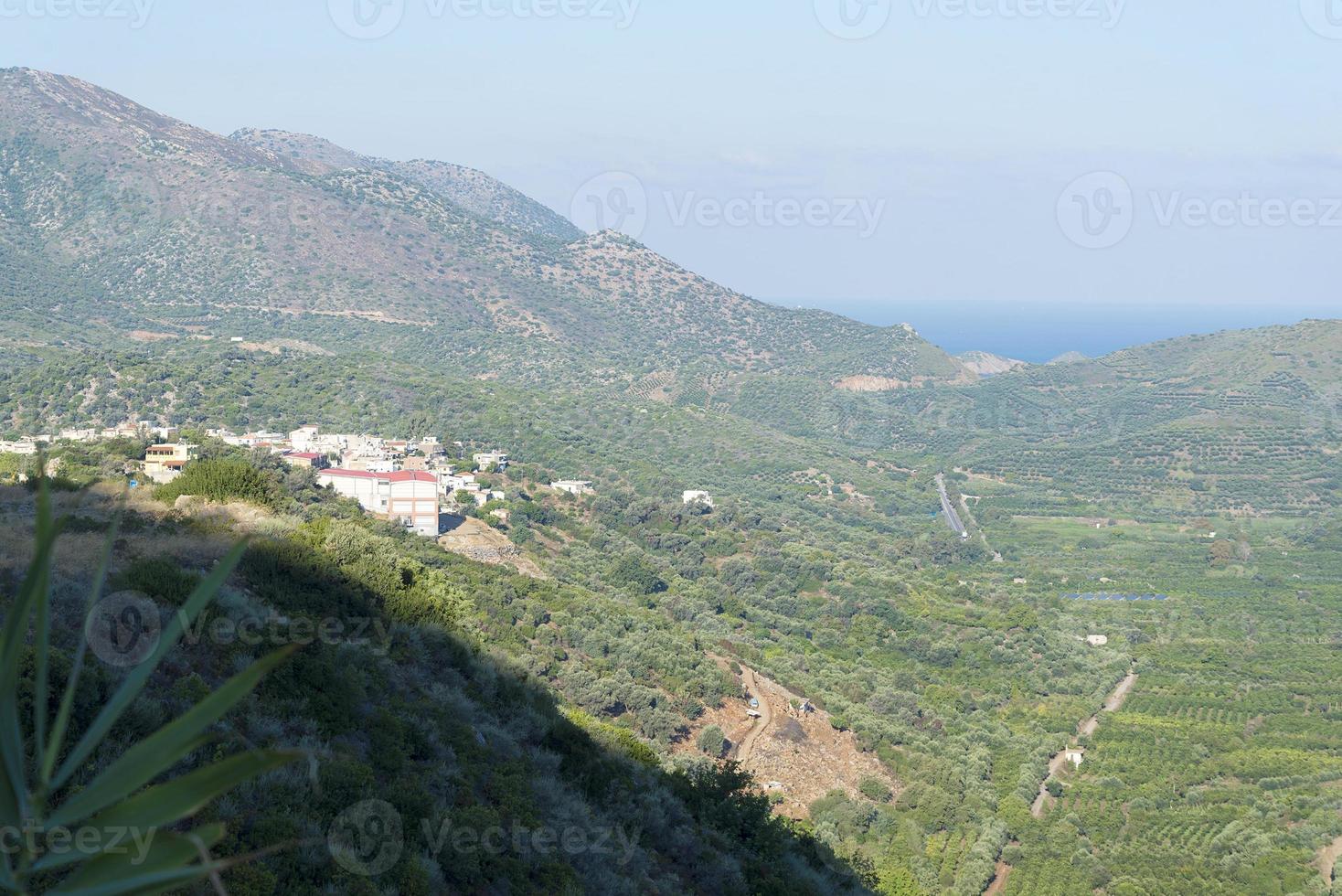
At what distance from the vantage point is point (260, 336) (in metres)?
92.9

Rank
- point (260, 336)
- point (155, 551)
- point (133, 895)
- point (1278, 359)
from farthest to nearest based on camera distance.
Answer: point (1278, 359) → point (260, 336) → point (155, 551) → point (133, 895)

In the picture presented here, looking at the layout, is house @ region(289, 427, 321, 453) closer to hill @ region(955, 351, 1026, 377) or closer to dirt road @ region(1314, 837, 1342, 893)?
dirt road @ region(1314, 837, 1342, 893)

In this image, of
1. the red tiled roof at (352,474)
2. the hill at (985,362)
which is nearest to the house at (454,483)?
the red tiled roof at (352,474)

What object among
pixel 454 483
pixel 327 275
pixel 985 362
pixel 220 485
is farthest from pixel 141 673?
pixel 985 362

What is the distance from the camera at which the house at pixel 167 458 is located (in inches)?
1029

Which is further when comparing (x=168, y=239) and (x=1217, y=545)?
(x=168, y=239)

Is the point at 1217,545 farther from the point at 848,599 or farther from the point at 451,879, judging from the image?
the point at 451,879

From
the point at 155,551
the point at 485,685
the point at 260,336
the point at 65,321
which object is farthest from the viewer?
the point at 260,336

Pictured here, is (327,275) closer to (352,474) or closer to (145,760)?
(352,474)

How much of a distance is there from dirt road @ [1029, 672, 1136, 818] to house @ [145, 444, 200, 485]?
23510 millimetres

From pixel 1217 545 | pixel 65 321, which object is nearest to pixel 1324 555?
pixel 1217 545

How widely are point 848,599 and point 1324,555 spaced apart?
127 feet

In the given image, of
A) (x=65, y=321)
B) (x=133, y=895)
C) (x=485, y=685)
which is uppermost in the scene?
(x=133, y=895)

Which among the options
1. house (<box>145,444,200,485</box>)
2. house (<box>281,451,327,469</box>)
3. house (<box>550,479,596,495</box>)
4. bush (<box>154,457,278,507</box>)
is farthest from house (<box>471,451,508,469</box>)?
bush (<box>154,457,278,507</box>)
